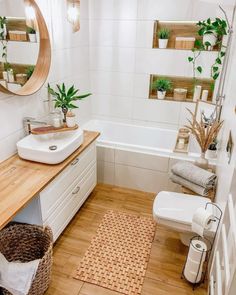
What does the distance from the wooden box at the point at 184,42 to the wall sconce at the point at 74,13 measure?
1174mm

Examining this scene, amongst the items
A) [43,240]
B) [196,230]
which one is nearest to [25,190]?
[43,240]

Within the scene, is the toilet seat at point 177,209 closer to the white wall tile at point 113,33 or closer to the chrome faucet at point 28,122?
the chrome faucet at point 28,122

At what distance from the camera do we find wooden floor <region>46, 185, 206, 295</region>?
6.08ft

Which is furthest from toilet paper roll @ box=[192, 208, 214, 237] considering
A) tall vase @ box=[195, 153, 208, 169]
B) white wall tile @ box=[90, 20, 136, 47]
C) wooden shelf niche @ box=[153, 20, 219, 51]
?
white wall tile @ box=[90, 20, 136, 47]

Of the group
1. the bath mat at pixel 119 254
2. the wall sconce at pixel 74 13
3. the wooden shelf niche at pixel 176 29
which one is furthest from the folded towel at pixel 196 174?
the wall sconce at pixel 74 13

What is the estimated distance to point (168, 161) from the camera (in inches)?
107

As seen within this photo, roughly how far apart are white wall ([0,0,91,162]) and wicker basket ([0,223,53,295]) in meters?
0.57

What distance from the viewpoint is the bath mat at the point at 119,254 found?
1.90 metres

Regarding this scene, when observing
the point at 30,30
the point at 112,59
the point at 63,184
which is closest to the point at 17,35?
the point at 30,30

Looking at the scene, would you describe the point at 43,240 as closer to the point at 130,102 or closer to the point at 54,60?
the point at 54,60

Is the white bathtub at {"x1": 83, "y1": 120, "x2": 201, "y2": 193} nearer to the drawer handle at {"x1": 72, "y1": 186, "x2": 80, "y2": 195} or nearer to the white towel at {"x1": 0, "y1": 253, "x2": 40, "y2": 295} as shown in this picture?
the drawer handle at {"x1": 72, "y1": 186, "x2": 80, "y2": 195}

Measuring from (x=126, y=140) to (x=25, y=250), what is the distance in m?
2.09

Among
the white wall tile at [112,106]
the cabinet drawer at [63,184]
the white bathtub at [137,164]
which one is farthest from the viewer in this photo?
the white wall tile at [112,106]

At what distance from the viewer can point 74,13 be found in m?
2.70
